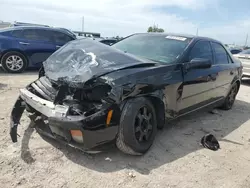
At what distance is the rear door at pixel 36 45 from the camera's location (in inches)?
338

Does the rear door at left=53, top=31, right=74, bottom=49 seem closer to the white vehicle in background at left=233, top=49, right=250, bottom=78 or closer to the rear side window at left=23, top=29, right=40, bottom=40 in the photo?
the rear side window at left=23, top=29, right=40, bottom=40

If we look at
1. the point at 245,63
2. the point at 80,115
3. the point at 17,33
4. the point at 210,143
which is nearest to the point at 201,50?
the point at 210,143

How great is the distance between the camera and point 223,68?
17.0 feet

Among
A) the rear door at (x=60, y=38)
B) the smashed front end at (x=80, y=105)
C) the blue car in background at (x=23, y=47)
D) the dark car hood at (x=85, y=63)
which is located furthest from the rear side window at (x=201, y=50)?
the rear door at (x=60, y=38)

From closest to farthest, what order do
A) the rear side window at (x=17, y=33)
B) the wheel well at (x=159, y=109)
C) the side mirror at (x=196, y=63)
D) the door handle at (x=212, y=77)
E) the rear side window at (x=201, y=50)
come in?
the wheel well at (x=159, y=109) < the side mirror at (x=196, y=63) < the rear side window at (x=201, y=50) < the door handle at (x=212, y=77) < the rear side window at (x=17, y=33)

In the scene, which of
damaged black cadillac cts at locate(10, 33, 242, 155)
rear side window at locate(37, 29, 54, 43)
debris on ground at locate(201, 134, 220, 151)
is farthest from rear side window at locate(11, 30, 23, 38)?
debris on ground at locate(201, 134, 220, 151)

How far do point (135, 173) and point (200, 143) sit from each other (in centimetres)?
145

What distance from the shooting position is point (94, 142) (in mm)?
2951

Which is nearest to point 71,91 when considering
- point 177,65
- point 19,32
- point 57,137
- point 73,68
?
point 73,68

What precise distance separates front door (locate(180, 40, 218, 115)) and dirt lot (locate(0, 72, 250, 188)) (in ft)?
1.78

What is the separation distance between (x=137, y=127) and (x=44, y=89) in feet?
4.28

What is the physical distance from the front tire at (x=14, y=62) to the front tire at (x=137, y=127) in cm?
631

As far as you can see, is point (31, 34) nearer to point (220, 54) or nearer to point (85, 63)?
point (220, 54)

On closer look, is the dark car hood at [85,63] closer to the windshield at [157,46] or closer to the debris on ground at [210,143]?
the windshield at [157,46]
